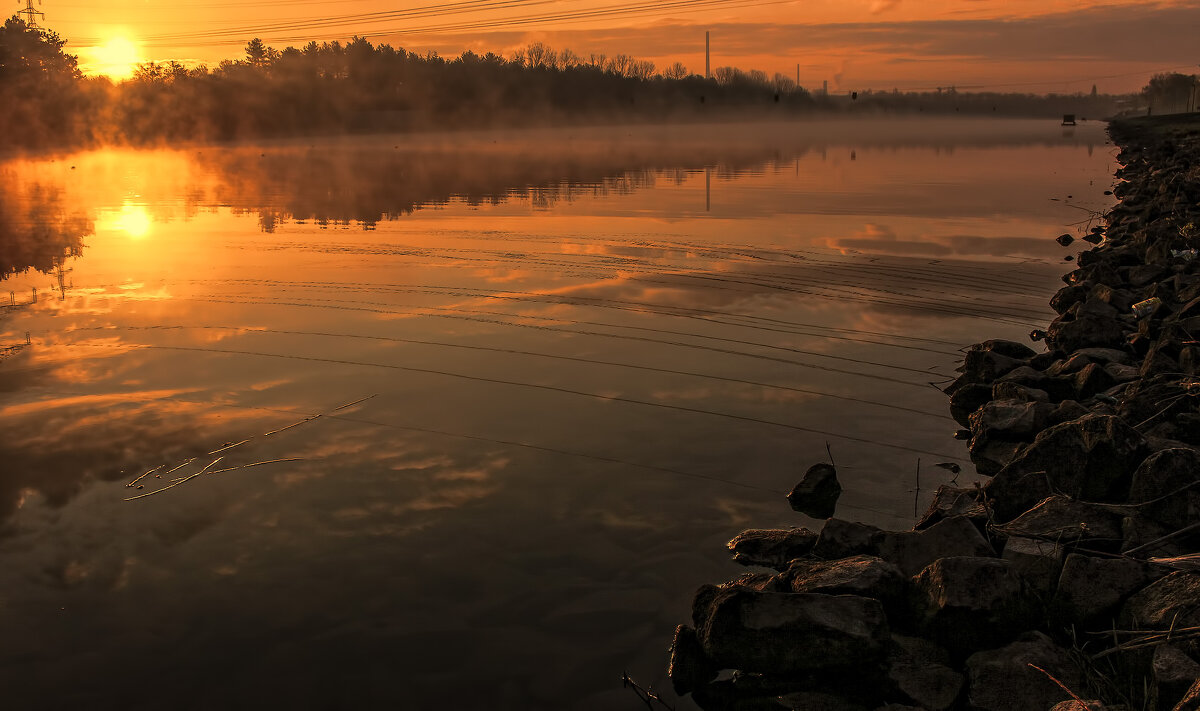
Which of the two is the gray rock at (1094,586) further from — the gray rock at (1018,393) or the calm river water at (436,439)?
the gray rock at (1018,393)

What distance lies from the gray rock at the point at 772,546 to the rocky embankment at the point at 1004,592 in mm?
13

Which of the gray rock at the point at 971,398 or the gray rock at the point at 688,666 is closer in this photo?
the gray rock at the point at 688,666

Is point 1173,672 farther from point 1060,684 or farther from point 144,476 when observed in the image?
point 144,476

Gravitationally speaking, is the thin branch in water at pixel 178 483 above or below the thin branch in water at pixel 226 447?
below

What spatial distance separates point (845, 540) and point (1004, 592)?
3.93 ft

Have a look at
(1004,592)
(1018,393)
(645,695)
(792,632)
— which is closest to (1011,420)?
Result: (1018,393)

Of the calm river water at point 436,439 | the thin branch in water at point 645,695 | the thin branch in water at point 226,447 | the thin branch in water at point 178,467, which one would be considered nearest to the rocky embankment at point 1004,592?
the thin branch in water at point 645,695

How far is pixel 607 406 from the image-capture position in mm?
9555

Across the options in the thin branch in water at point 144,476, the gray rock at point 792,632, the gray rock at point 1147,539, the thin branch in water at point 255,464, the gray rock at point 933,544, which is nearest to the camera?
the gray rock at point 792,632

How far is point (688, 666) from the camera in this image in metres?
5.10

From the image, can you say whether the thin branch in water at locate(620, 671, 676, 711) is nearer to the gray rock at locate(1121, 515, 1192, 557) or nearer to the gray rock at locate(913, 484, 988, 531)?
the gray rock at locate(913, 484, 988, 531)

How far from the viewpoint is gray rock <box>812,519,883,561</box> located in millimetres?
6043

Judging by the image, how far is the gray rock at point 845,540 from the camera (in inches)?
238

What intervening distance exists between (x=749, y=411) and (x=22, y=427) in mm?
7316
